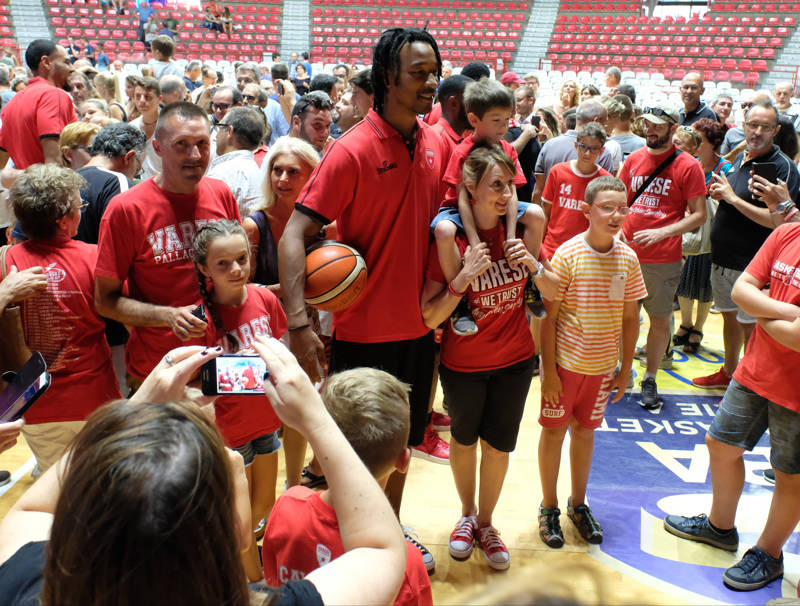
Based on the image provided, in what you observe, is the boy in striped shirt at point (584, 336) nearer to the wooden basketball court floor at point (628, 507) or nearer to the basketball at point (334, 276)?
the wooden basketball court floor at point (628, 507)

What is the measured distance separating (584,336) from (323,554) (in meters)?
1.96

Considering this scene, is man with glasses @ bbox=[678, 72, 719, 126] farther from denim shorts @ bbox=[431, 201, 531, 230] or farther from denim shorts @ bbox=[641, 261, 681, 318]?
denim shorts @ bbox=[431, 201, 531, 230]

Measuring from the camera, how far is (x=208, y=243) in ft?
8.33

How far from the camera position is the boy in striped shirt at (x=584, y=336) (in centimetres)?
323

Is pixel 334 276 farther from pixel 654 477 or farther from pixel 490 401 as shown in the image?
pixel 654 477

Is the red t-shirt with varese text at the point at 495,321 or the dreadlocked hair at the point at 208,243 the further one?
the red t-shirt with varese text at the point at 495,321

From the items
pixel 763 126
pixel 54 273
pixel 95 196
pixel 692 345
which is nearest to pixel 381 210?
pixel 54 273

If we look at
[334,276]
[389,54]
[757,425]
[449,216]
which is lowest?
[757,425]

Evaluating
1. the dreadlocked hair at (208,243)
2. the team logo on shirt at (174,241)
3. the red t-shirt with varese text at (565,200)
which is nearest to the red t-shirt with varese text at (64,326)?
the team logo on shirt at (174,241)

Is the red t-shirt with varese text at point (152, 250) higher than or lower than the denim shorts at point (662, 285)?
higher

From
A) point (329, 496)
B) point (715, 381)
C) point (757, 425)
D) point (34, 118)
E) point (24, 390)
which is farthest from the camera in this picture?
point (715, 381)

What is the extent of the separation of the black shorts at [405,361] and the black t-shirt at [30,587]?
5.86 ft

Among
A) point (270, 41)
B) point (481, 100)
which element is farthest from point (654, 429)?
point (270, 41)

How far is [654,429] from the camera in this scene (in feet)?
14.9
